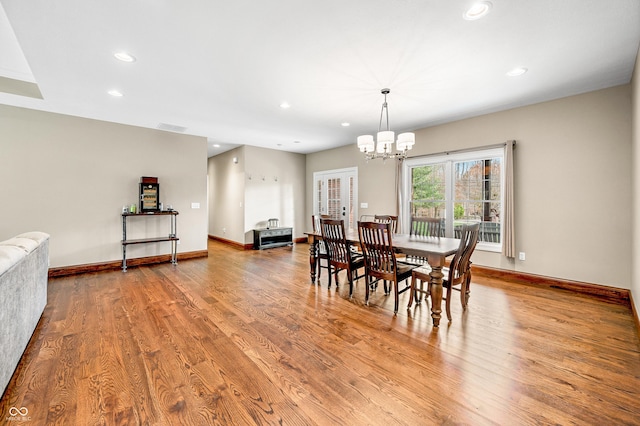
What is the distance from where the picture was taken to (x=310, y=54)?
2744 mm

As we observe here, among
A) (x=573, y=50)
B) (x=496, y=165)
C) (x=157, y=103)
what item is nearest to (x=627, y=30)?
(x=573, y=50)

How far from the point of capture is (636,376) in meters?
1.91

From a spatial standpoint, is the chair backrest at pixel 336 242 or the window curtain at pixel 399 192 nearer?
the chair backrest at pixel 336 242

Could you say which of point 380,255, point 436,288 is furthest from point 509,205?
point 380,255

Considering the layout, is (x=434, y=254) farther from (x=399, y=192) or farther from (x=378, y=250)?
(x=399, y=192)

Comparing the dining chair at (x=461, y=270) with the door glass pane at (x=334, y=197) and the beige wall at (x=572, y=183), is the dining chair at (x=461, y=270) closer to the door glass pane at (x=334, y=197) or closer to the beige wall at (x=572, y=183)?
the beige wall at (x=572, y=183)

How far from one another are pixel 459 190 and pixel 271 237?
179 inches

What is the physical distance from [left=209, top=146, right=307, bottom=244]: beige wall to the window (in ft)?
11.5

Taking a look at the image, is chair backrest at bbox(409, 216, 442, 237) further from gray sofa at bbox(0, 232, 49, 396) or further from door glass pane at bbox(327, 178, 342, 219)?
gray sofa at bbox(0, 232, 49, 396)

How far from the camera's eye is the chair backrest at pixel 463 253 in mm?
2755

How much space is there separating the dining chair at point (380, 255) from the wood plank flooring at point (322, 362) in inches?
15.1

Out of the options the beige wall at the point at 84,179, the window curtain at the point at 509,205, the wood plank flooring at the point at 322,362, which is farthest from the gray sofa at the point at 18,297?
the window curtain at the point at 509,205

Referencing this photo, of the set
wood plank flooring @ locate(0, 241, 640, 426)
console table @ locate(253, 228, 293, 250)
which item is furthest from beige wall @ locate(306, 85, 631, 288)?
console table @ locate(253, 228, 293, 250)

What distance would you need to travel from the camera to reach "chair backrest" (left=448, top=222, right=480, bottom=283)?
9.04 feet
